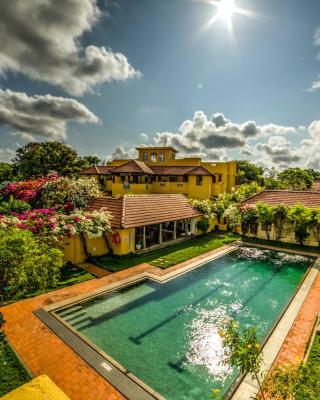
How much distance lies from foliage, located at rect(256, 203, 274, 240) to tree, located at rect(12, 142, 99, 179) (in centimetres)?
3347

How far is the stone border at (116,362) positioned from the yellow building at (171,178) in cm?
2043

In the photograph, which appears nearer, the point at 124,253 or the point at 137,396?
the point at 137,396

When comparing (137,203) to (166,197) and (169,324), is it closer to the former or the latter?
(166,197)

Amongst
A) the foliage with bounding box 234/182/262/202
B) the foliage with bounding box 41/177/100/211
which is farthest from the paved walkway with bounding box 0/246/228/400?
the foliage with bounding box 234/182/262/202

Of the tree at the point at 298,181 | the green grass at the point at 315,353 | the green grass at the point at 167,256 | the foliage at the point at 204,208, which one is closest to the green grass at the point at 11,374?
the green grass at the point at 167,256

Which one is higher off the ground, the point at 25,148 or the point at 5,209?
the point at 25,148

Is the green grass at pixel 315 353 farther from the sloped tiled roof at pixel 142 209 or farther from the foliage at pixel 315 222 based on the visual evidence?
the foliage at pixel 315 222

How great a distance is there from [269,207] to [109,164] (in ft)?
110

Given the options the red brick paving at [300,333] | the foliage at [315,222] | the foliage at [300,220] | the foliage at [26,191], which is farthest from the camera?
the foliage at [26,191]

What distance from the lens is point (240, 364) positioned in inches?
206

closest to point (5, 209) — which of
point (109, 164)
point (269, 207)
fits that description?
point (269, 207)

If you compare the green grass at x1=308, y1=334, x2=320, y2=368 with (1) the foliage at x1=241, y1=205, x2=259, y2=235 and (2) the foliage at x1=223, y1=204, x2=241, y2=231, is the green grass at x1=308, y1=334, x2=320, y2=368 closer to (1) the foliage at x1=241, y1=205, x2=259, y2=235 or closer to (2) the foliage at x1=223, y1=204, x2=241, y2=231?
(1) the foliage at x1=241, y1=205, x2=259, y2=235

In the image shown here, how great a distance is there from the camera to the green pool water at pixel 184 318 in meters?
8.25

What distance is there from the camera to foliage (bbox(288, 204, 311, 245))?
2391cm
